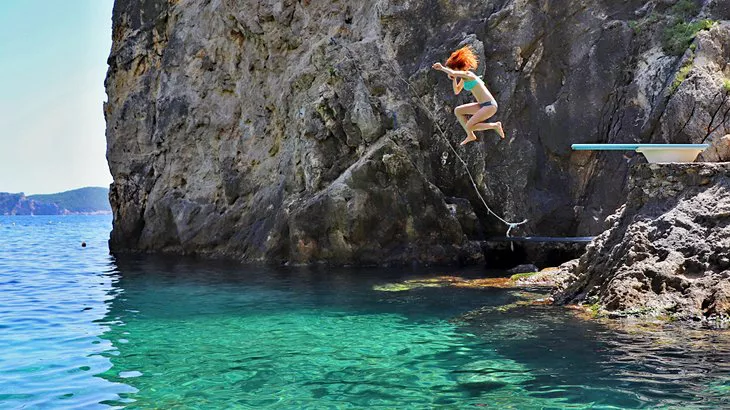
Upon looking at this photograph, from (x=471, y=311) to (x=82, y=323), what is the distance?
9213 millimetres

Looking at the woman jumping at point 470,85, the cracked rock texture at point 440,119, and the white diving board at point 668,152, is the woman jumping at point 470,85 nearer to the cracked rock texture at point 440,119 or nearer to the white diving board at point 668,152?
the white diving board at point 668,152

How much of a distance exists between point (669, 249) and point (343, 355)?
745 centimetres

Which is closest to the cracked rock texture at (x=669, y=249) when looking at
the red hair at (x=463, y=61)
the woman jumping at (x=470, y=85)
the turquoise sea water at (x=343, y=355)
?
the turquoise sea water at (x=343, y=355)

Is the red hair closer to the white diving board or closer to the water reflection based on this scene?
the white diving board

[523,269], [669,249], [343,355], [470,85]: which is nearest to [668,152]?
[669,249]

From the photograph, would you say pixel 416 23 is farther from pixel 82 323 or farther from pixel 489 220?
pixel 82 323

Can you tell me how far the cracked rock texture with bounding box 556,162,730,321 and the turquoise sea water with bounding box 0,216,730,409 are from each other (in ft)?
3.92

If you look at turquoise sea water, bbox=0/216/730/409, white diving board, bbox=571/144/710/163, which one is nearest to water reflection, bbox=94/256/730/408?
turquoise sea water, bbox=0/216/730/409

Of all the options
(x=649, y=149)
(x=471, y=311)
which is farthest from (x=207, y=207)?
(x=649, y=149)

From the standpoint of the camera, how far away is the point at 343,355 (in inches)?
482

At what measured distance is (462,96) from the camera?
28.8 m

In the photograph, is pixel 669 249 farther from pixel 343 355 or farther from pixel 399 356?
pixel 343 355

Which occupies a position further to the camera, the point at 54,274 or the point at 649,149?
the point at 54,274

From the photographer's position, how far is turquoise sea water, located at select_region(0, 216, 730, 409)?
9523 millimetres
